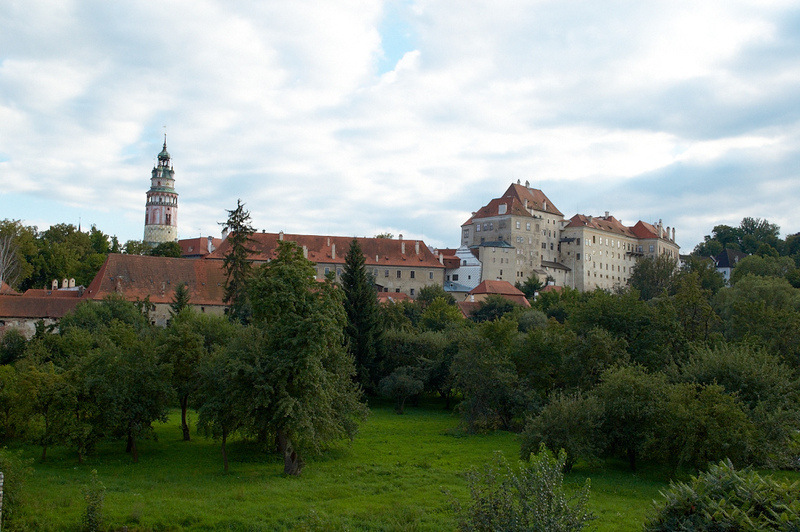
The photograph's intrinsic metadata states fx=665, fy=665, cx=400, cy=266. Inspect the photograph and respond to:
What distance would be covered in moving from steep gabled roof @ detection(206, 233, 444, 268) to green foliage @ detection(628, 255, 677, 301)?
2943cm

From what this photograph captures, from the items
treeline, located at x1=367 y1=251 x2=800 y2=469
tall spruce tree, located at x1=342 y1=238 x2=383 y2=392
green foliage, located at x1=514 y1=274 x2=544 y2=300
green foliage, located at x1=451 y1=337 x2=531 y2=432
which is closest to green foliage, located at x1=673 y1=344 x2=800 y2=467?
treeline, located at x1=367 y1=251 x2=800 y2=469

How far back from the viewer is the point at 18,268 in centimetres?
7925

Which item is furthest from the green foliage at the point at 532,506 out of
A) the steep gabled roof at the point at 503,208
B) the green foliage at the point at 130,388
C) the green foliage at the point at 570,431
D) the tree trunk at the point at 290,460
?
the steep gabled roof at the point at 503,208

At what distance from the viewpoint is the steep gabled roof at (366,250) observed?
321ft

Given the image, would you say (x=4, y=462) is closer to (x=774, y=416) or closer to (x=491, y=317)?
(x=774, y=416)

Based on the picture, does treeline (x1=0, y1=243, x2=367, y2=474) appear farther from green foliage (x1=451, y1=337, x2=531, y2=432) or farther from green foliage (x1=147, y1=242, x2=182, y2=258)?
green foliage (x1=147, y1=242, x2=182, y2=258)

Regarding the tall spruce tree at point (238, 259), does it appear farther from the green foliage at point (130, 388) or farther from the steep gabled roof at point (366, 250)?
the steep gabled roof at point (366, 250)

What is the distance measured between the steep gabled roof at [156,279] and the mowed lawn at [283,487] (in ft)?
124

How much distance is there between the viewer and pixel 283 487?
22.4 m

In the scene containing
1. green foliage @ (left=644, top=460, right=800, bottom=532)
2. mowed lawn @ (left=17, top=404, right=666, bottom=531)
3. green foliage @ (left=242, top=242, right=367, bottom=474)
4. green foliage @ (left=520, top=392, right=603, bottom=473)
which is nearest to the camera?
green foliage @ (left=644, top=460, right=800, bottom=532)

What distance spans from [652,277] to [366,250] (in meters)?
42.1

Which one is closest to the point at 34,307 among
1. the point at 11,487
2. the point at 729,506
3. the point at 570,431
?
the point at 11,487

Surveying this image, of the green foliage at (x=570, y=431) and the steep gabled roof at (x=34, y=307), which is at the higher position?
the steep gabled roof at (x=34, y=307)

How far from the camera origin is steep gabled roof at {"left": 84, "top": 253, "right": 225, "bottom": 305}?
65562 mm
